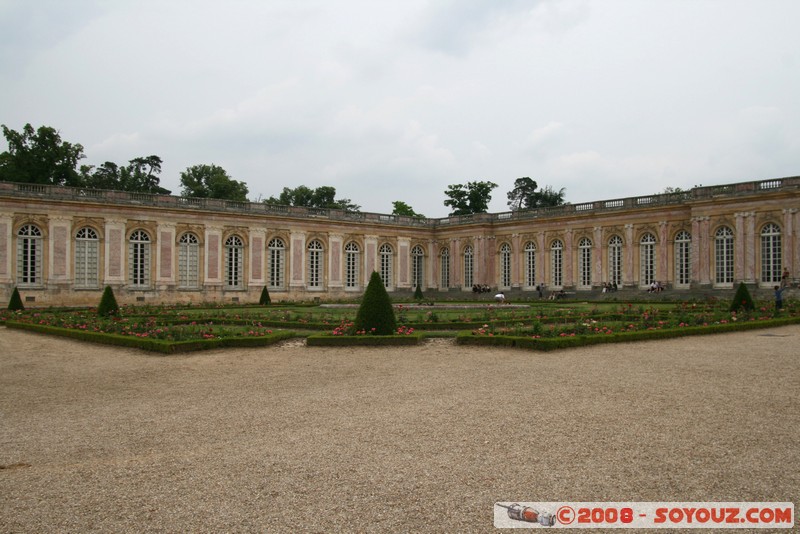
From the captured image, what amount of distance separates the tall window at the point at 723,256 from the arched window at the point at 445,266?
56.8ft

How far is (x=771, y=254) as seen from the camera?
3023cm

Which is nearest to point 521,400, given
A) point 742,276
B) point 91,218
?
point 742,276

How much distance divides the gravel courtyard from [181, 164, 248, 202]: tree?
149 feet

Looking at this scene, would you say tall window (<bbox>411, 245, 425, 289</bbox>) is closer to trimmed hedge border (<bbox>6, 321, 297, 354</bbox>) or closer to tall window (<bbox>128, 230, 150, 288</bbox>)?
tall window (<bbox>128, 230, 150, 288</bbox>)

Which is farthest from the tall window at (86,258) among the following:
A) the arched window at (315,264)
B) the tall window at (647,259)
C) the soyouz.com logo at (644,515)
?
the soyouz.com logo at (644,515)

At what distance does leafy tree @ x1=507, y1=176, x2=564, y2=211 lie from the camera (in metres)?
63.2

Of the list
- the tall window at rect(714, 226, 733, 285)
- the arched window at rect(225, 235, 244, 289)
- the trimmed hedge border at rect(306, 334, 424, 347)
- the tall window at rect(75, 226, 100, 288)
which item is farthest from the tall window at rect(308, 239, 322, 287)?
the trimmed hedge border at rect(306, 334, 424, 347)

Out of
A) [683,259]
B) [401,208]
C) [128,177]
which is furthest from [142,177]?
[683,259]

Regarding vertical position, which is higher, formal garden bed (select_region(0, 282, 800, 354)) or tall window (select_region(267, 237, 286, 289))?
tall window (select_region(267, 237, 286, 289))

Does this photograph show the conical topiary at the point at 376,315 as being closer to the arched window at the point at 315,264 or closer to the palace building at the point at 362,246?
the palace building at the point at 362,246

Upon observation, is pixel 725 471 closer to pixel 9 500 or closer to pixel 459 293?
pixel 9 500

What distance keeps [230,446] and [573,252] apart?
112 ft

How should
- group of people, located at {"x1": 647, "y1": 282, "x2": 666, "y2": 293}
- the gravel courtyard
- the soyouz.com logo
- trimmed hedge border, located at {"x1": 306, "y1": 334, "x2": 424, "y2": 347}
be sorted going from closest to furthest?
the soyouz.com logo
the gravel courtyard
trimmed hedge border, located at {"x1": 306, "y1": 334, "x2": 424, "y2": 347}
group of people, located at {"x1": 647, "y1": 282, "x2": 666, "y2": 293}

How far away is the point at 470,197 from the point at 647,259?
24165mm
